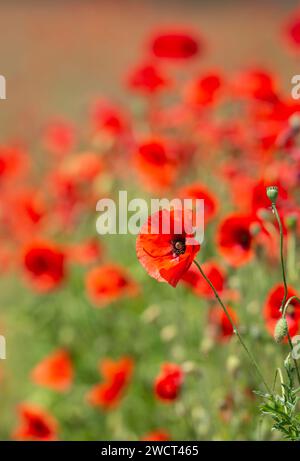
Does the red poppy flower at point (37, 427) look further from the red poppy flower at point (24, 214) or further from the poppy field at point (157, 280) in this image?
the red poppy flower at point (24, 214)

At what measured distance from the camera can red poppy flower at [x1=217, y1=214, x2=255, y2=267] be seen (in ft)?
5.72

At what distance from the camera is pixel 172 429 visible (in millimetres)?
2359

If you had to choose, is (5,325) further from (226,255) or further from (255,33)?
(255,33)

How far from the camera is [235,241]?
1.77 metres

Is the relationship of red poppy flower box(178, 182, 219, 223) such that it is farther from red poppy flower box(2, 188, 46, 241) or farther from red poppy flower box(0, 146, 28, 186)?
red poppy flower box(0, 146, 28, 186)

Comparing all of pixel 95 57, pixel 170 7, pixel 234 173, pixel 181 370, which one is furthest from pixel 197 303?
pixel 170 7

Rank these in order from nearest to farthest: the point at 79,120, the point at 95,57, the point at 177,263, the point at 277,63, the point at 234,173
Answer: the point at 177,263 < the point at 234,173 < the point at 79,120 < the point at 277,63 < the point at 95,57

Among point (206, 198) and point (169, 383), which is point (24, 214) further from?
point (169, 383)

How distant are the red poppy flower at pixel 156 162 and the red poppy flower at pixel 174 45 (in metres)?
0.48

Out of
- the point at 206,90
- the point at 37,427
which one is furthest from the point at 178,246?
the point at 206,90

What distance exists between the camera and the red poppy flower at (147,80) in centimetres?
276

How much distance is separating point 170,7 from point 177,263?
21.8 feet

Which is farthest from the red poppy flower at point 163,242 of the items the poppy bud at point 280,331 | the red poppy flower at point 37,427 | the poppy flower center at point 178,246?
the red poppy flower at point 37,427

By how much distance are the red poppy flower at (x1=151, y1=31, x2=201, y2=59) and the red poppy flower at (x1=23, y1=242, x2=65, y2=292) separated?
2.66ft
